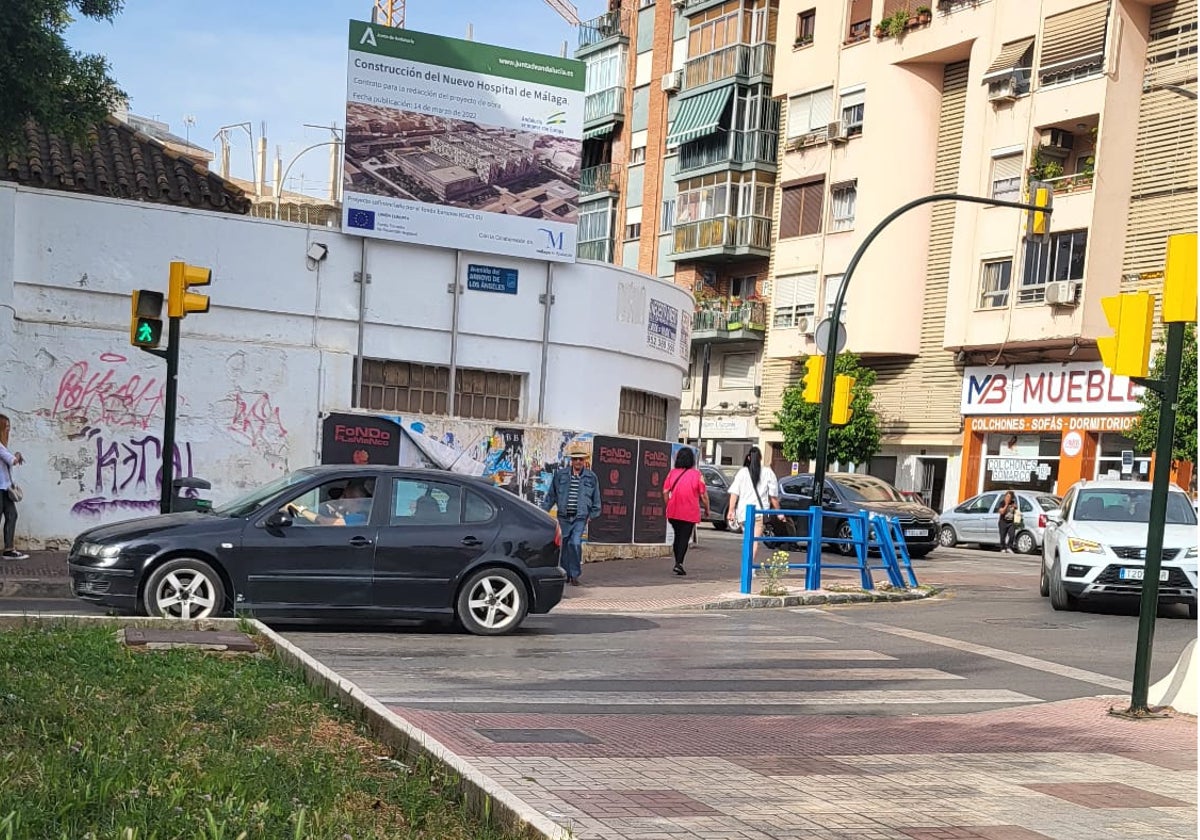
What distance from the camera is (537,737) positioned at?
7922 millimetres

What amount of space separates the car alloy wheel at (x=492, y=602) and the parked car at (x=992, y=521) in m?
21.7

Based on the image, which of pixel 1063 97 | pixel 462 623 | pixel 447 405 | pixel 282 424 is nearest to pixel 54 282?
pixel 282 424

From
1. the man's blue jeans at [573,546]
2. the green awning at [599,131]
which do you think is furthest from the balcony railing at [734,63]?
the man's blue jeans at [573,546]

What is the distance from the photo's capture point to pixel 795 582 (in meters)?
20.0

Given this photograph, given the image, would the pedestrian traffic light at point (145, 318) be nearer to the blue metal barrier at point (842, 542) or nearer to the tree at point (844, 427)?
the blue metal barrier at point (842, 542)

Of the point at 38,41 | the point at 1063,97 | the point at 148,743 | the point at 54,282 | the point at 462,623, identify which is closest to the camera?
the point at 148,743

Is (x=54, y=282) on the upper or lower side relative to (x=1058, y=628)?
upper

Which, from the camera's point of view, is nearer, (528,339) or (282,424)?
(282,424)

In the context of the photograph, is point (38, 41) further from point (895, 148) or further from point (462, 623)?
point (895, 148)

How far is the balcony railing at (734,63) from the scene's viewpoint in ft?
173

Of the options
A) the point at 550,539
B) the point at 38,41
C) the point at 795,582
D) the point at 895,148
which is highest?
the point at 895,148

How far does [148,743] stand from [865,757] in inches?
145

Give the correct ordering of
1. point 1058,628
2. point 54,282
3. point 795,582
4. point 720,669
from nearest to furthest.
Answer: point 720,669 < point 1058,628 < point 54,282 < point 795,582

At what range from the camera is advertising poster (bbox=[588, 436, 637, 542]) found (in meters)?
22.2
